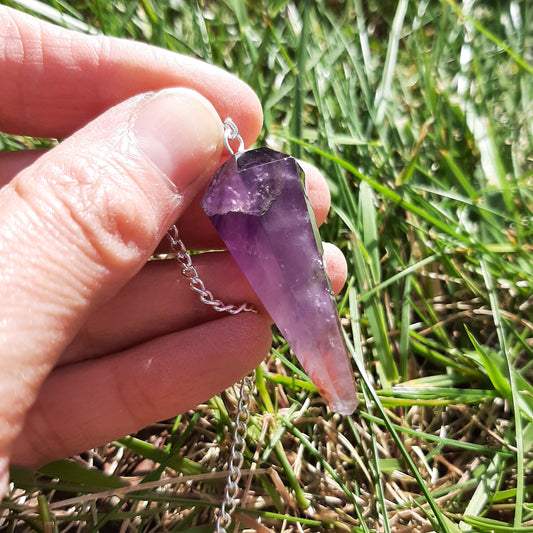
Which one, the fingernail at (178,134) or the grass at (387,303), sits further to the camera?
the grass at (387,303)

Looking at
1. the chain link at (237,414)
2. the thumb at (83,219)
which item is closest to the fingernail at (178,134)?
the thumb at (83,219)

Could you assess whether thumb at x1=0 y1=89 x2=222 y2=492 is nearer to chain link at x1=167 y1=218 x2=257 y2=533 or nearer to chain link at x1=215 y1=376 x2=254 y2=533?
chain link at x1=167 y1=218 x2=257 y2=533

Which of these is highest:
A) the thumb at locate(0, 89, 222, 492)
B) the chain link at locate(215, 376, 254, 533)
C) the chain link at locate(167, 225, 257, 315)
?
the thumb at locate(0, 89, 222, 492)

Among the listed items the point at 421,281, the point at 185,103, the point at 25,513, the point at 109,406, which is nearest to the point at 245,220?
the point at 185,103

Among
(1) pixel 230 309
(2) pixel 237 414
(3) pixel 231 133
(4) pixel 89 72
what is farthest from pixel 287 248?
(4) pixel 89 72

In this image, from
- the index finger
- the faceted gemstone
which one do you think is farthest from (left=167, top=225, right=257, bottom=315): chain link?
the index finger

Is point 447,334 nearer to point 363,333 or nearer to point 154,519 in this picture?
point 363,333

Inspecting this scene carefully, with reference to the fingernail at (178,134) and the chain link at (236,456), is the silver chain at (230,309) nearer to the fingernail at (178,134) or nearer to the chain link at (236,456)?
the chain link at (236,456)
